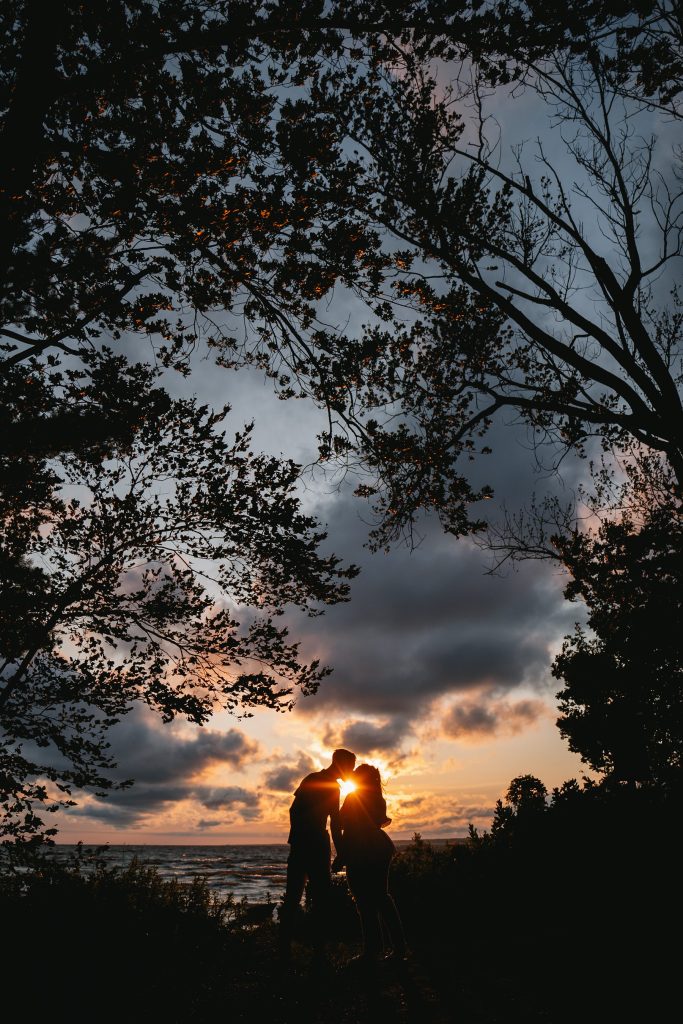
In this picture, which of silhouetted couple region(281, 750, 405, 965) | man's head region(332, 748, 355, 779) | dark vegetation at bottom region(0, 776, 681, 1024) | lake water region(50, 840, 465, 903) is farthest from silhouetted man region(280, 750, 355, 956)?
lake water region(50, 840, 465, 903)


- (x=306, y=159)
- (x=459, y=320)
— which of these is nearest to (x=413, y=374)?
(x=459, y=320)

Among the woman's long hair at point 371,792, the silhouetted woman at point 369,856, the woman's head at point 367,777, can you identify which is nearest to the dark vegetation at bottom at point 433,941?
the silhouetted woman at point 369,856

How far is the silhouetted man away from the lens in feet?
21.1

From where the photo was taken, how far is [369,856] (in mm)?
6316

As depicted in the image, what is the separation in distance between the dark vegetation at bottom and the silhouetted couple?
0.46 meters

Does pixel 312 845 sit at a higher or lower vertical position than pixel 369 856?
higher

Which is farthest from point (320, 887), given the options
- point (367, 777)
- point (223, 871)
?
point (223, 871)

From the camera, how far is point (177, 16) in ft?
22.8

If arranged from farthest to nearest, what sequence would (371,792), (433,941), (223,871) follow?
(223,871) → (433,941) → (371,792)

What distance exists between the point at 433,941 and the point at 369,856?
4067mm

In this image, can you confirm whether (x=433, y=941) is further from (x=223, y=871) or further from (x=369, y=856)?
(x=223, y=871)

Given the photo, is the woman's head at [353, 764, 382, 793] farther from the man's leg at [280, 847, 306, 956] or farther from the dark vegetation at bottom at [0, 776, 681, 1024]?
the dark vegetation at bottom at [0, 776, 681, 1024]

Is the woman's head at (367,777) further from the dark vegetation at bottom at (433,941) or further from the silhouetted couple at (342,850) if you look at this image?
the dark vegetation at bottom at (433,941)

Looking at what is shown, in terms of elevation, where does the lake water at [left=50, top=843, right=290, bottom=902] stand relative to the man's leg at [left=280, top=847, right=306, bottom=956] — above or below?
below
